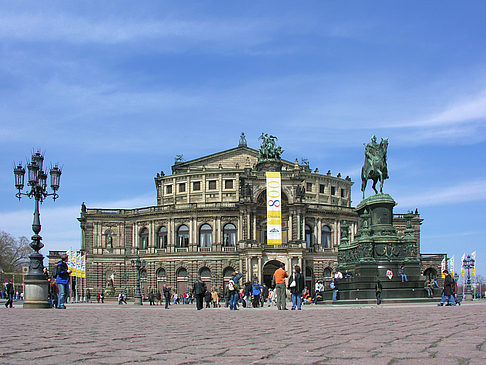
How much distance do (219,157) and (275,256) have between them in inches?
853

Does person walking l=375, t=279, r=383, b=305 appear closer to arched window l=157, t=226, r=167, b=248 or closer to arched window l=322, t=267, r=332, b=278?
arched window l=322, t=267, r=332, b=278

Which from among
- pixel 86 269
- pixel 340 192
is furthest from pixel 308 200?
pixel 86 269

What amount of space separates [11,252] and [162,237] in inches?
1846

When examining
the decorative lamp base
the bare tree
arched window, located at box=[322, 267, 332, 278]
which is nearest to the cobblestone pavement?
the decorative lamp base

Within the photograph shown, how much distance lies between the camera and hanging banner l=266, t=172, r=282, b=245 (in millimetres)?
70250

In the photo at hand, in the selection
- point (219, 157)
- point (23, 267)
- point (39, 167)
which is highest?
point (219, 157)

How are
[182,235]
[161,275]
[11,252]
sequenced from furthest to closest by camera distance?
[11,252] → [182,235] → [161,275]

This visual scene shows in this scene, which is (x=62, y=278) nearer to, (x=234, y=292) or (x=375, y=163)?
(x=234, y=292)

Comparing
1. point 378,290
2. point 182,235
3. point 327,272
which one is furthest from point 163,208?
point 378,290

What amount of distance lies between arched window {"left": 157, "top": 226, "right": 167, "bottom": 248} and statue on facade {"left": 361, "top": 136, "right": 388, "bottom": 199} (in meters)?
52.5

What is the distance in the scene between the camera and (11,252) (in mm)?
115250

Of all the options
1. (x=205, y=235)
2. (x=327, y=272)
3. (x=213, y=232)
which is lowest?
(x=327, y=272)

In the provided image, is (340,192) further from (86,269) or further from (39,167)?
(39,167)

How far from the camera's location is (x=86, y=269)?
265ft
